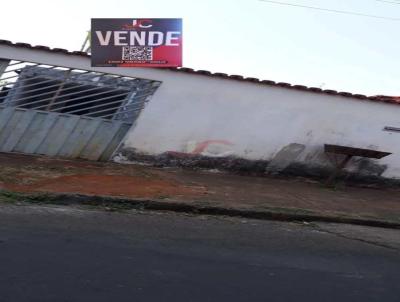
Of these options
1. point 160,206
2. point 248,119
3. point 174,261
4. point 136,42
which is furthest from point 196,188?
point 174,261

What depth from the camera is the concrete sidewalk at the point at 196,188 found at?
8.17 metres

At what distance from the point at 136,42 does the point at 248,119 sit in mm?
2776

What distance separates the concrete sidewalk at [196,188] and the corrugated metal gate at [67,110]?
386mm

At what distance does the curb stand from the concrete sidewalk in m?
0.04

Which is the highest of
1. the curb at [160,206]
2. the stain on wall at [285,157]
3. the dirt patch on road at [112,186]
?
the stain on wall at [285,157]

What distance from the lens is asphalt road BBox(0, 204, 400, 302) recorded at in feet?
14.1

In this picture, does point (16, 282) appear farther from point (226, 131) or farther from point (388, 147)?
point (388, 147)

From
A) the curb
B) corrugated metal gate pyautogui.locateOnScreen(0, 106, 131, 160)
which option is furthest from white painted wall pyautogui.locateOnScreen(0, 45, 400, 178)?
the curb

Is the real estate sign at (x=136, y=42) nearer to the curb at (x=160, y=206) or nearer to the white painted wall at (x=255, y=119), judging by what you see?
the white painted wall at (x=255, y=119)

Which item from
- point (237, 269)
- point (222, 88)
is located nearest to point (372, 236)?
point (237, 269)

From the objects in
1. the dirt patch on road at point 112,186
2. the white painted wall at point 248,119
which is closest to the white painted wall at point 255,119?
the white painted wall at point 248,119

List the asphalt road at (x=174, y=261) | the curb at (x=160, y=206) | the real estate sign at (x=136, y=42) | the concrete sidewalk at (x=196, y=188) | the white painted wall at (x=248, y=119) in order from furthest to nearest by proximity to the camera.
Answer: the white painted wall at (x=248, y=119), the real estate sign at (x=136, y=42), the concrete sidewalk at (x=196, y=188), the curb at (x=160, y=206), the asphalt road at (x=174, y=261)

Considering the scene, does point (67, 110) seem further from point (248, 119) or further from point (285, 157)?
point (285, 157)

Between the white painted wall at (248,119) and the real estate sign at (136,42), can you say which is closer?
the real estate sign at (136,42)
